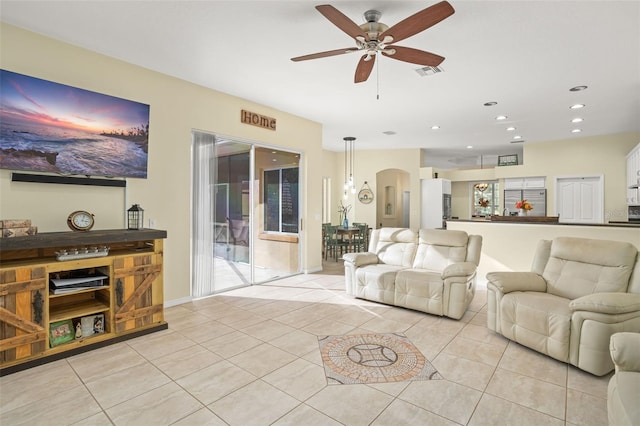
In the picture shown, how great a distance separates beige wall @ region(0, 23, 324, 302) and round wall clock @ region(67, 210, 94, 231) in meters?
0.16

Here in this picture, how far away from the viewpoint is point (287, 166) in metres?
6.12

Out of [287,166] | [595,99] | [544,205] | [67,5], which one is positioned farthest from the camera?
[544,205]

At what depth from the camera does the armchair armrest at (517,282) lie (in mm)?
3277

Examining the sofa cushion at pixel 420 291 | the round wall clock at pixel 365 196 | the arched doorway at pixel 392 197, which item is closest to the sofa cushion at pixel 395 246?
the sofa cushion at pixel 420 291

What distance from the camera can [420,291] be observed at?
4.00 meters

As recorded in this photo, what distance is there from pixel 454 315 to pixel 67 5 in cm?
477

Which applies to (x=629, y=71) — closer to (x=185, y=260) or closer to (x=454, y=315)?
(x=454, y=315)

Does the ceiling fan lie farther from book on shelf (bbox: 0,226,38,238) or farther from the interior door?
the interior door

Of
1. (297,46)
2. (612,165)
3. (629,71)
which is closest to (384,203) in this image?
(612,165)

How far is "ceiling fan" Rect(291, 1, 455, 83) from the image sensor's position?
2.17 m

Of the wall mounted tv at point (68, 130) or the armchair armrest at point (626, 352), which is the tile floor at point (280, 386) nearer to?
the armchair armrest at point (626, 352)

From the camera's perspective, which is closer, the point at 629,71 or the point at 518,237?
the point at 629,71

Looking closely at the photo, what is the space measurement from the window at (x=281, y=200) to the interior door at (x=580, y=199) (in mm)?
6392

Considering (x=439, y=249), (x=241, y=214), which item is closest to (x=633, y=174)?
(x=439, y=249)
